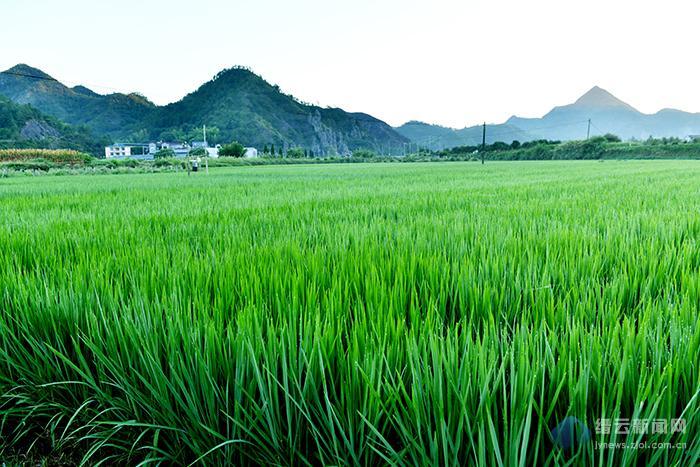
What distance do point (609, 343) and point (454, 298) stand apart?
17.7 inches

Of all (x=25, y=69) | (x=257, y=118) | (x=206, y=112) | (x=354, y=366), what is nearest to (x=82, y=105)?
(x=25, y=69)

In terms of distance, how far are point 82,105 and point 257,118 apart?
4390 centimetres

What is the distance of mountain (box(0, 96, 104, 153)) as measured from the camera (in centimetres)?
6520

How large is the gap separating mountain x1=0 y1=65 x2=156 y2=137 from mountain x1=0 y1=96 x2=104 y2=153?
26.3 meters

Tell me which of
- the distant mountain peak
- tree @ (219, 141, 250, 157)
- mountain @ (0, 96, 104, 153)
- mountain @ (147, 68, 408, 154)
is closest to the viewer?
mountain @ (0, 96, 104, 153)

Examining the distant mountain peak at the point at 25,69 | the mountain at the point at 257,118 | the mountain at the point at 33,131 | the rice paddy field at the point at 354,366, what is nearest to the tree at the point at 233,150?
the mountain at the point at 257,118

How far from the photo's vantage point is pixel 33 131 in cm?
6831

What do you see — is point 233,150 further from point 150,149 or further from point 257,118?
point 257,118

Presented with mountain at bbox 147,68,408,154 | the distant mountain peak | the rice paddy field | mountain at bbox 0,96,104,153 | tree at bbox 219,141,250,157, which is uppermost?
the distant mountain peak

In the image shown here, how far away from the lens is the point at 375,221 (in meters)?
2.78

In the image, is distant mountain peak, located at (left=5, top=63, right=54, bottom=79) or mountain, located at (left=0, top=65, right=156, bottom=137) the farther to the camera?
distant mountain peak, located at (left=5, top=63, right=54, bottom=79)

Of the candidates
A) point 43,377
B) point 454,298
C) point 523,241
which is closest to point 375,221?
point 523,241

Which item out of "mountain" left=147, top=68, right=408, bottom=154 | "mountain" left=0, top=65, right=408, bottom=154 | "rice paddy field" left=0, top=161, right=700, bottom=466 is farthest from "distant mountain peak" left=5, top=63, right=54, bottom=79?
"rice paddy field" left=0, top=161, right=700, bottom=466

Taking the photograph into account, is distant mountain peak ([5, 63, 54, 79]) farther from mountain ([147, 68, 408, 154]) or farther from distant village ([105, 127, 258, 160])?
distant village ([105, 127, 258, 160])
